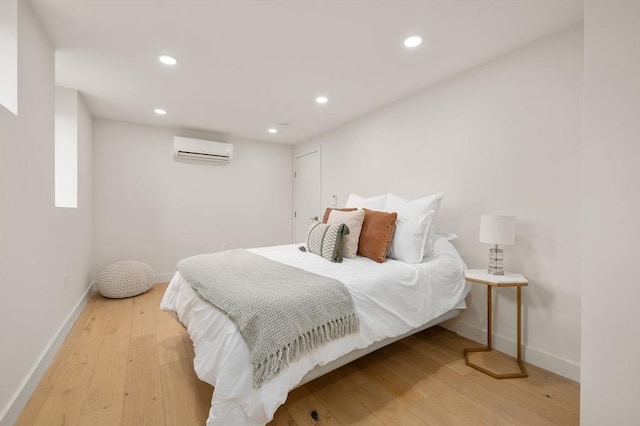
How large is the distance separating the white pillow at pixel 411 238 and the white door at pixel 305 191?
2137mm

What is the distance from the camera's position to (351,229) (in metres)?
2.39

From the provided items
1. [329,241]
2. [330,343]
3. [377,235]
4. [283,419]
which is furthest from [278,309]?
[377,235]

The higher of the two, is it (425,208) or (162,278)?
(425,208)

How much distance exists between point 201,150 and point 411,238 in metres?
3.39

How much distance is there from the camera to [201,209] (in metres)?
4.35

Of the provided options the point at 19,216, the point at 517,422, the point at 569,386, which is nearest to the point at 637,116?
the point at 517,422

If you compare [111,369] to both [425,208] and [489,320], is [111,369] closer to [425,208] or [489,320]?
[425,208]

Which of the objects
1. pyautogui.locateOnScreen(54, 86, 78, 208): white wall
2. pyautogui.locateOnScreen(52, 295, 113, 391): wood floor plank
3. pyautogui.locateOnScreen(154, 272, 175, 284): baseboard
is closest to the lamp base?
pyautogui.locateOnScreen(52, 295, 113, 391): wood floor plank

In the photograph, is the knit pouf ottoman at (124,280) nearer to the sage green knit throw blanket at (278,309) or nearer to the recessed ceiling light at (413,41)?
the sage green knit throw blanket at (278,309)

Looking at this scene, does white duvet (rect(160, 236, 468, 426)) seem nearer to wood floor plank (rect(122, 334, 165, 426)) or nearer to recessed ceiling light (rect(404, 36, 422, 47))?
wood floor plank (rect(122, 334, 165, 426))

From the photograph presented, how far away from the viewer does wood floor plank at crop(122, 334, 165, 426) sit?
1430 mm

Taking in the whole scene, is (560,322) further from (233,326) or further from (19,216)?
(19,216)

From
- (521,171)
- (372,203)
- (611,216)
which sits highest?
(521,171)

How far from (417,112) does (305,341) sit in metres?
2.49
